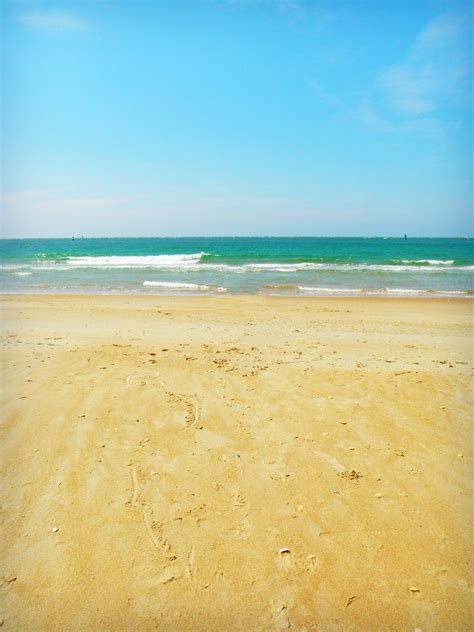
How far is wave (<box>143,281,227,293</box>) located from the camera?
21750 mm

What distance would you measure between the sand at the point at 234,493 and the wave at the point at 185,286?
1408cm

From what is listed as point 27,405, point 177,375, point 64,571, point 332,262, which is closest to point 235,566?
point 64,571

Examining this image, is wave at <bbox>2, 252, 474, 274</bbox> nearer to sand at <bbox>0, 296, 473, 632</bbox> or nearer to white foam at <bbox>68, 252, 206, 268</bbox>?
white foam at <bbox>68, 252, 206, 268</bbox>

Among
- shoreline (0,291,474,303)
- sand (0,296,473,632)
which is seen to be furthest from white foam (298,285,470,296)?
sand (0,296,473,632)

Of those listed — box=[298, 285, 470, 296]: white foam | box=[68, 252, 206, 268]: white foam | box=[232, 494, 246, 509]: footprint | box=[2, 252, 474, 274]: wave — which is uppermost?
box=[68, 252, 206, 268]: white foam

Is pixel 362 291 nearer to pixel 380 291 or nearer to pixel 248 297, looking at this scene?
pixel 380 291

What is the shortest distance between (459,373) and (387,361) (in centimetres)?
120

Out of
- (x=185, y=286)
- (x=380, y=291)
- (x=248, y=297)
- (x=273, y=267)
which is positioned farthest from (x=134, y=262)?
(x=380, y=291)

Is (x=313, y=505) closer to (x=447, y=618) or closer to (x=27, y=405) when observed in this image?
(x=447, y=618)

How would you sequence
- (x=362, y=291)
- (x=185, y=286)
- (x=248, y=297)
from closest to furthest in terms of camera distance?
1. (x=248, y=297)
2. (x=362, y=291)
3. (x=185, y=286)

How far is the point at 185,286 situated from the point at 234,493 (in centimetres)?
1987

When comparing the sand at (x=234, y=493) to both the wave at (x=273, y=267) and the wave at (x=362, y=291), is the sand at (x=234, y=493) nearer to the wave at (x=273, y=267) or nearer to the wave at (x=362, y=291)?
the wave at (x=362, y=291)

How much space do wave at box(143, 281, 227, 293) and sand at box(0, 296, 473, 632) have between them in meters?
14.1

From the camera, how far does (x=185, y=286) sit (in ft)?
75.8
